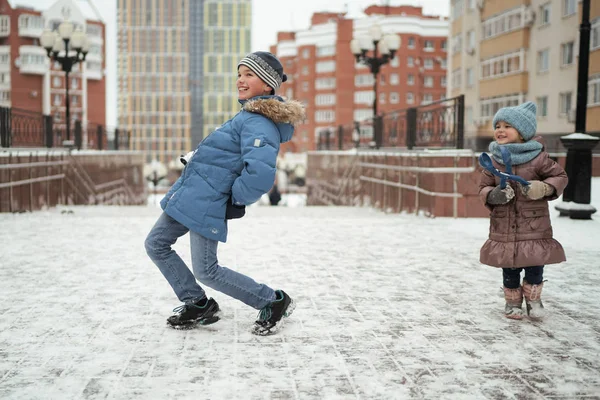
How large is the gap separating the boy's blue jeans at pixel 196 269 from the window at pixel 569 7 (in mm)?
28976

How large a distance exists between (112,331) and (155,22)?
154m

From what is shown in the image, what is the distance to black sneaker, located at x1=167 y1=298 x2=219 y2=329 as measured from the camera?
4383 millimetres

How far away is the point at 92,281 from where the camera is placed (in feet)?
19.5

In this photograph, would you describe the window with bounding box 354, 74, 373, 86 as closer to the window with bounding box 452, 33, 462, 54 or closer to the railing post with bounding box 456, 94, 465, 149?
the window with bounding box 452, 33, 462, 54

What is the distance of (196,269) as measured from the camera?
4141mm

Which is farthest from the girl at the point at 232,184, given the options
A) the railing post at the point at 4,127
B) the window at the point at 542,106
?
the window at the point at 542,106

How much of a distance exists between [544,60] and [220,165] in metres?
31.8

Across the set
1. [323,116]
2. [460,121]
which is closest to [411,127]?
[460,121]

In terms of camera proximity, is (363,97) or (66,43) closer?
(66,43)

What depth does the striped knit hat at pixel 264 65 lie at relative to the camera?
414 cm

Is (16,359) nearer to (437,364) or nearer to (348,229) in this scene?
(437,364)

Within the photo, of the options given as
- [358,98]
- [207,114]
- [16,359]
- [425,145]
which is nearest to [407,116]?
[425,145]

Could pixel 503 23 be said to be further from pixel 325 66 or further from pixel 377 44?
pixel 325 66

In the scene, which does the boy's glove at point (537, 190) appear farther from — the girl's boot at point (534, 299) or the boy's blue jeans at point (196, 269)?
the boy's blue jeans at point (196, 269)
